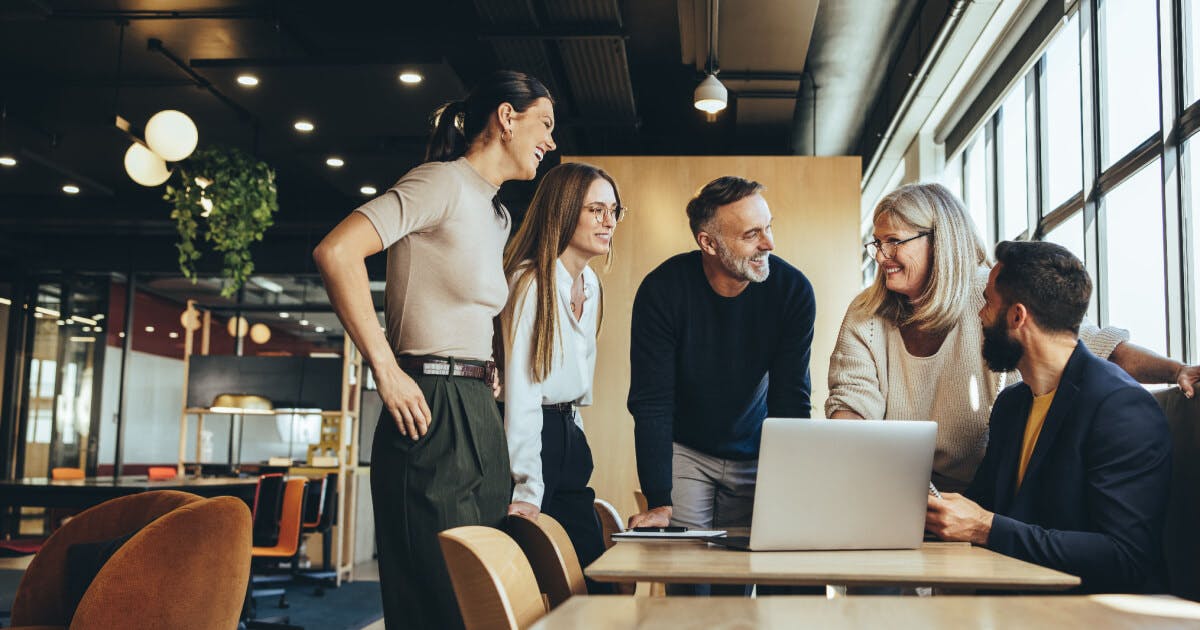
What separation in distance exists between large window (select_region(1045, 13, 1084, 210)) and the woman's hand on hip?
14.3ft

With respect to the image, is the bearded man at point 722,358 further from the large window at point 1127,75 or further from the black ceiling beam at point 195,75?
the black ceiling beam at point 195,75

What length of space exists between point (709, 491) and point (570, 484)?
44cm

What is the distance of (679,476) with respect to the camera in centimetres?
271

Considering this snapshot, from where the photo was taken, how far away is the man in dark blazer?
1919 millimetres

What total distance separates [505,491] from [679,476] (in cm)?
77

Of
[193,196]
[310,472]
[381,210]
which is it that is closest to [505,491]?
[381,210]

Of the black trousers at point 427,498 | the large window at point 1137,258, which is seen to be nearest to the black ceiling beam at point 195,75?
the black trousers at point 427,498

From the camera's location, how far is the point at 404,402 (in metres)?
1.85

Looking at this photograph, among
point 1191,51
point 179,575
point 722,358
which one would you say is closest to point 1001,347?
point 722,358

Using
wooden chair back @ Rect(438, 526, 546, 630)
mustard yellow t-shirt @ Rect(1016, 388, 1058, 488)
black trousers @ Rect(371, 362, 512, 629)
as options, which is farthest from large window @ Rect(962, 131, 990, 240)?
wooden chair back @ Rect(438, 526, 546, 630)

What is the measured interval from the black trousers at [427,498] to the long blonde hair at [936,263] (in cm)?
119

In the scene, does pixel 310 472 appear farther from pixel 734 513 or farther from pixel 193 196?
pixel 734 513

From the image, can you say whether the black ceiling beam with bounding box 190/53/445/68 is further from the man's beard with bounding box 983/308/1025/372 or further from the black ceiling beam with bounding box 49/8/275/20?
the man's beard with bounding box 983/308/1025/372

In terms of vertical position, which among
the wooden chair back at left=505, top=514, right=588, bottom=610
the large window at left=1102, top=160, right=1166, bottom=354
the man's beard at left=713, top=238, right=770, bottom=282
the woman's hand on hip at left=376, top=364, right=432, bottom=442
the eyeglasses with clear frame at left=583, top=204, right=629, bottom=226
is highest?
the large window at left=1102, top=160, right=1166, bottom=354
